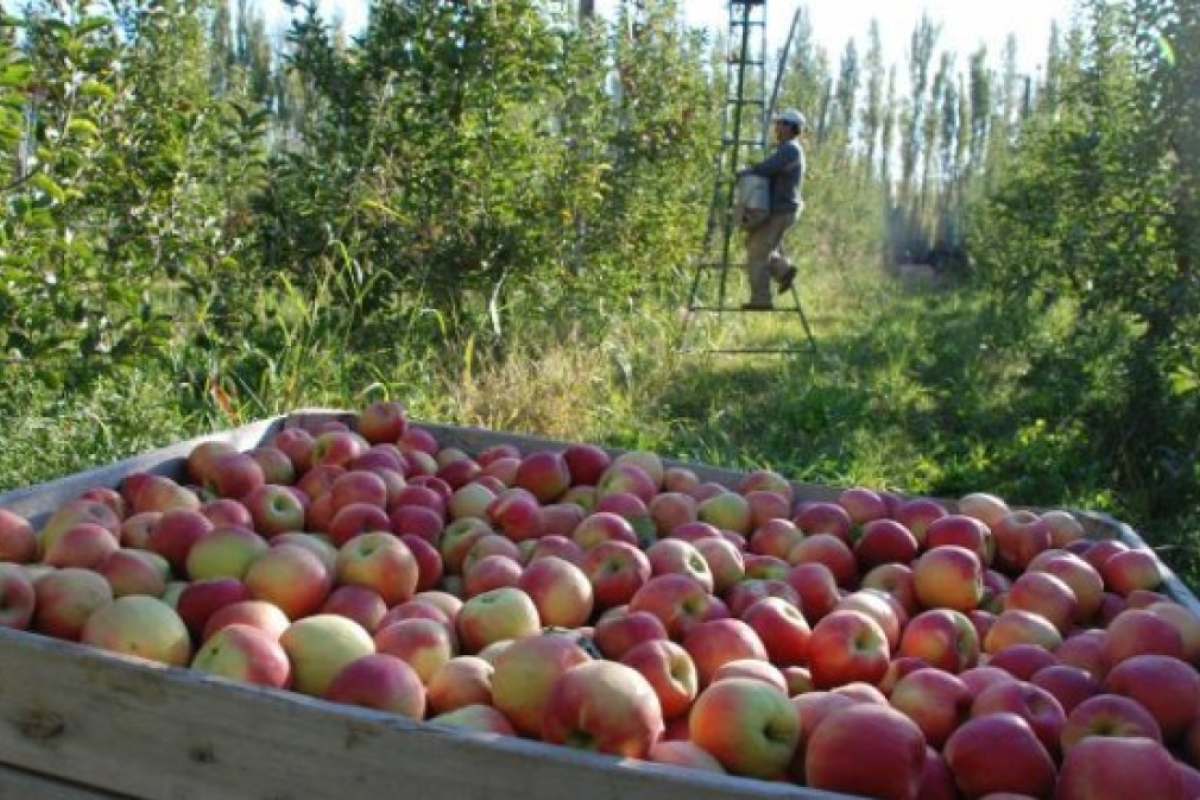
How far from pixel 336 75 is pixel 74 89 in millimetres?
2831

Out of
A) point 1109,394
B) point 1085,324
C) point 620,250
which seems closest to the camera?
point 1109,394

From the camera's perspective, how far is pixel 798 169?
32.4 feet

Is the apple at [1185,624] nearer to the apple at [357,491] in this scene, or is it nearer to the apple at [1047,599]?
the apple at [1047,599]

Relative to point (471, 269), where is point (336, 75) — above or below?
above

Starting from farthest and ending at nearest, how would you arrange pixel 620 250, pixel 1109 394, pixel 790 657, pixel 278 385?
pixel 620 250 < pixel 1109 394 < pixel 278 385 < pixel 790 657

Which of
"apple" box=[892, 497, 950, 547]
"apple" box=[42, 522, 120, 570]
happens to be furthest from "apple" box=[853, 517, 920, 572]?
"apple" box=[42, 522, 120, 570]

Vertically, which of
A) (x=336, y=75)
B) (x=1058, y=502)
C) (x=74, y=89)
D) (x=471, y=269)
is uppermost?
(x=336, y=75)

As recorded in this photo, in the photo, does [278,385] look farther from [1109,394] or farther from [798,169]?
[798,169]

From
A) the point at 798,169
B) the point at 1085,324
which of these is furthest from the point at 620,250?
the point at 1085,324

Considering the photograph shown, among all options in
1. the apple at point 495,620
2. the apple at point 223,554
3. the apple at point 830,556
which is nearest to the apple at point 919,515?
the apple at point 830,556

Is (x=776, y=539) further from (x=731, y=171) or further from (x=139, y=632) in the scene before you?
(x=731, y=171)

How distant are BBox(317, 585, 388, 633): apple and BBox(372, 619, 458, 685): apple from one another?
12 centimetres

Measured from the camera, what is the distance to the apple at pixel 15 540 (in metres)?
2.25

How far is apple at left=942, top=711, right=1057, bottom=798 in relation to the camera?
1616 mm
